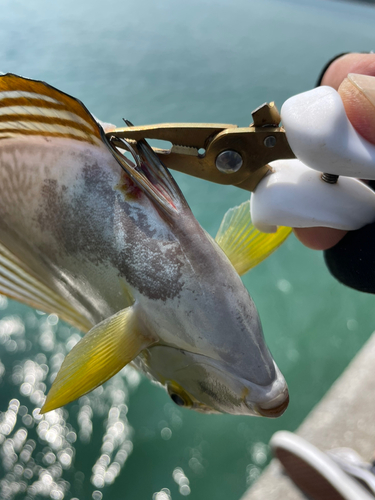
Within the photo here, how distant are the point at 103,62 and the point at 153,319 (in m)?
4.39

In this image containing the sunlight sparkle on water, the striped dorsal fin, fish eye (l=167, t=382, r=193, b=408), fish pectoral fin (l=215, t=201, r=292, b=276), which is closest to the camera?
the striped dorsal fin

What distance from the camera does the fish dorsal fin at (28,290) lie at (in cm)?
80

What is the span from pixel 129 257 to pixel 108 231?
2.1 inches

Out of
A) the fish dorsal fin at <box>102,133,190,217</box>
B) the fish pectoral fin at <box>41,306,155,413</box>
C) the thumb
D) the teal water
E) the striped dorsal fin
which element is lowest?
the teal water

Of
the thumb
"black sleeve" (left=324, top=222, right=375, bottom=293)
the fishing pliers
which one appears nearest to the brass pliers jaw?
the fishing pliers

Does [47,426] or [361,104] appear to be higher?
[361,104]

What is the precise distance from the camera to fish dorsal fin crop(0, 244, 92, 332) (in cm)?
80

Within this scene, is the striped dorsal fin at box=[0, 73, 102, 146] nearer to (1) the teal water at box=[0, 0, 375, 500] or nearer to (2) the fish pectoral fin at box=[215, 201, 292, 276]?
(2) the fish pectoral fin at box=[215, 201, 292, 276]

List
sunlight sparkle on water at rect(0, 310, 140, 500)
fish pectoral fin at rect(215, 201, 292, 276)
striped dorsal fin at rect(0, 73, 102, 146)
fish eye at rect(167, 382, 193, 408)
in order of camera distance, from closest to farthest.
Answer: striped dorsal fin at rect(0, 73, 102, 146) → fish eye at rect(167, 382, 193, 408) → fish pectoral fin at rect(215, 201, 292, 276) → sunlight sparkle on water at rect(0, 310, 140, 500)

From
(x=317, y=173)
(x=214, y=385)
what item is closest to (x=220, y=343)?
(x=214, y=385)

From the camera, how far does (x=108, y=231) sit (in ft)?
1.94

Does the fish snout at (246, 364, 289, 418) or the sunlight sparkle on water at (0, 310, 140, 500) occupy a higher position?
the fish snout at (246, 364, 289, 418)

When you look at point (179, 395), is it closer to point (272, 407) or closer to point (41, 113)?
point (272, 407)

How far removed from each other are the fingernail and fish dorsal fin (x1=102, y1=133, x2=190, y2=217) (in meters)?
0.31
